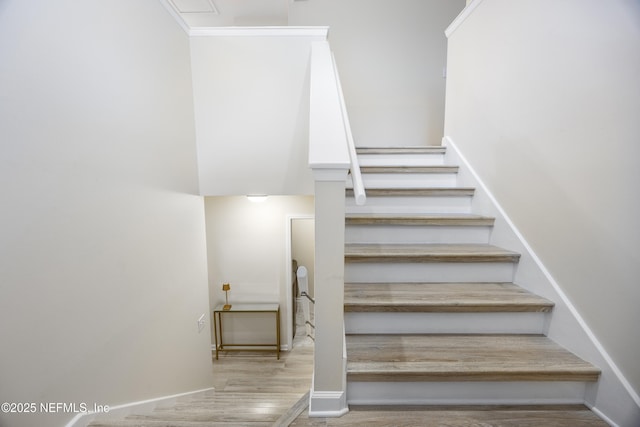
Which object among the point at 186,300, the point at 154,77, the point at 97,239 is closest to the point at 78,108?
the point at 97,239

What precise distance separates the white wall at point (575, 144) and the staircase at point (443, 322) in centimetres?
20

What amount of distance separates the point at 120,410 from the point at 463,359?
5.61 ft

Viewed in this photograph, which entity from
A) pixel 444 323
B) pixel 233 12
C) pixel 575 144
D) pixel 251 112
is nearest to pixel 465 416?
pixel 444 323

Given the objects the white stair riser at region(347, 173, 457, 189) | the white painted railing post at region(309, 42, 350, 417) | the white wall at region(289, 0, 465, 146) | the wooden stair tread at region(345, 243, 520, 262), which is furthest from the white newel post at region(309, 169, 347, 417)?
the white wall at region(289, 0, 465, 146)

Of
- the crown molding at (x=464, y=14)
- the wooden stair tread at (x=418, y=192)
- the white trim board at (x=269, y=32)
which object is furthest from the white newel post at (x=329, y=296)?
the crown molding at (x=464, y=14)

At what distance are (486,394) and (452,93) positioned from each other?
231cm

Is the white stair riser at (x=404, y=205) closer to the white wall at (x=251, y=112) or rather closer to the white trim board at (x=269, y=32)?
the white wall at (x=251, y=112)

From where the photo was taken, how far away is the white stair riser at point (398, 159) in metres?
2.64

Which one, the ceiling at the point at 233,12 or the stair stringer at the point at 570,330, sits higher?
the ceiling at the point at 233,12

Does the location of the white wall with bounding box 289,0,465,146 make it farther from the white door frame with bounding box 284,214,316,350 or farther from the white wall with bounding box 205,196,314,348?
the white wall with bounding box 205,196,314,348

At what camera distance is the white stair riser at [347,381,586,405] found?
1253mm

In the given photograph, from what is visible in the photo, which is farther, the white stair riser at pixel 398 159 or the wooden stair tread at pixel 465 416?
the white stair riser at pixel 398 159

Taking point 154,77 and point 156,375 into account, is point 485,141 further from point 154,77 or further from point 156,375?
point 156,375

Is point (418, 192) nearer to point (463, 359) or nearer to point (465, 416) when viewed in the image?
point (463, 359)
